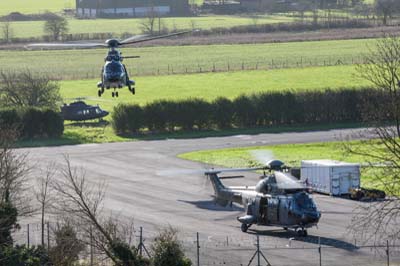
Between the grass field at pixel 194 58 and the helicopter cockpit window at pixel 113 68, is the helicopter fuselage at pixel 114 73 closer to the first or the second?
the helicopter cockpit window at pixel 113 68

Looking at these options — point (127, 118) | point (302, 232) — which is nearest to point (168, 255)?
point (302, 232)

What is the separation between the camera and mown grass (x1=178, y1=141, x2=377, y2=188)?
7675cm

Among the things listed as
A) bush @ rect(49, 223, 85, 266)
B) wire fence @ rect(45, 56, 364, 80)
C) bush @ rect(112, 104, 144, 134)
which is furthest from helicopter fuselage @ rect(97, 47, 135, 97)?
wire fence @ rect(45, 56, 364, 80)

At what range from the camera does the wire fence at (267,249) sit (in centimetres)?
4718

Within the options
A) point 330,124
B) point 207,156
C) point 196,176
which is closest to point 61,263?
point 196,176

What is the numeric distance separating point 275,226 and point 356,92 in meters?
42.7

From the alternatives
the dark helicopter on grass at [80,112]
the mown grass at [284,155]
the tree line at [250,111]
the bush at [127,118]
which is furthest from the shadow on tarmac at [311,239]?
the dark helicopter on grass at [80,112]

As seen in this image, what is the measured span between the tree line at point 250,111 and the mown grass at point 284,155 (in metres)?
11.2

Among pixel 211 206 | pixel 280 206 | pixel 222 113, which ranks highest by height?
pixel 280 206

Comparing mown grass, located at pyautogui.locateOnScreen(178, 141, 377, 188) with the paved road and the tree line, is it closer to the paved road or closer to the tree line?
the paved road

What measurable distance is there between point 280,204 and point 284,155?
25.8 m

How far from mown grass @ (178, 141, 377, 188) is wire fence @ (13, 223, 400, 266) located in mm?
21551

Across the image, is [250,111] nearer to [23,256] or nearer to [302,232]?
[302,232]

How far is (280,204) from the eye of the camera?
177 ft
